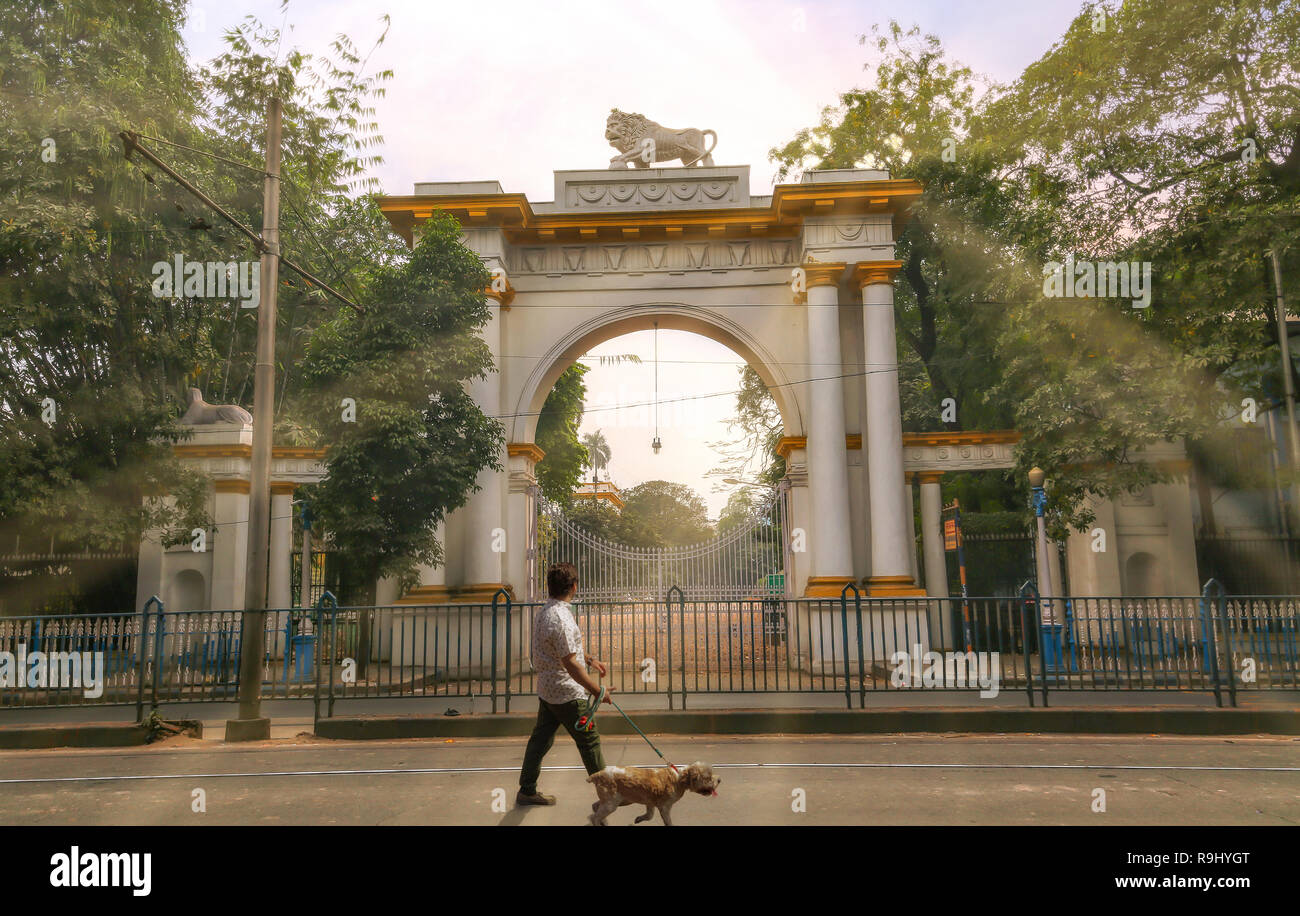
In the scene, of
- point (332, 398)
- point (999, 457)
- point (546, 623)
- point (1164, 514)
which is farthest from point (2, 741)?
point (1164, 514)

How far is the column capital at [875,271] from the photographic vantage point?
679 inches

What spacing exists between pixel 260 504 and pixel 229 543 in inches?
324

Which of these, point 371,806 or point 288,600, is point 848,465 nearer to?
point 288,600

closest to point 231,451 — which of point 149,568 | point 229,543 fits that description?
point 229,543

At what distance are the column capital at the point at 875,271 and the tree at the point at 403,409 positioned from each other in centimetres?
720

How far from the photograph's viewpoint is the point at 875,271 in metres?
17.3

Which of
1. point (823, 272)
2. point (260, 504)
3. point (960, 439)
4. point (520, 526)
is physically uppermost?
point (823, 272)

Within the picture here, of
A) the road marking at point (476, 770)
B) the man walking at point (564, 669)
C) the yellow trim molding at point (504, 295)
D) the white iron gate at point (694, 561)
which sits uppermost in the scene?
the yellow trim molding at point (504, 295)

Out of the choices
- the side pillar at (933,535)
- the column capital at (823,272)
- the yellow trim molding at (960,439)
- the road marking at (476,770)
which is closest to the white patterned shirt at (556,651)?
the road marking at (476,770)

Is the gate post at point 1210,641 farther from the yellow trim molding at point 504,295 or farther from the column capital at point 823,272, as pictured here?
the yellow trim molding at point 504,295

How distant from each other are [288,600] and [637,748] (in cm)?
1198

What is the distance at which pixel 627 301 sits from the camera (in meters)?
17.9

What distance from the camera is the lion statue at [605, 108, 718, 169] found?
18.2 m

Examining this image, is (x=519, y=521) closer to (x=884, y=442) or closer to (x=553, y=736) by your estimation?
(x=884, y=442)
